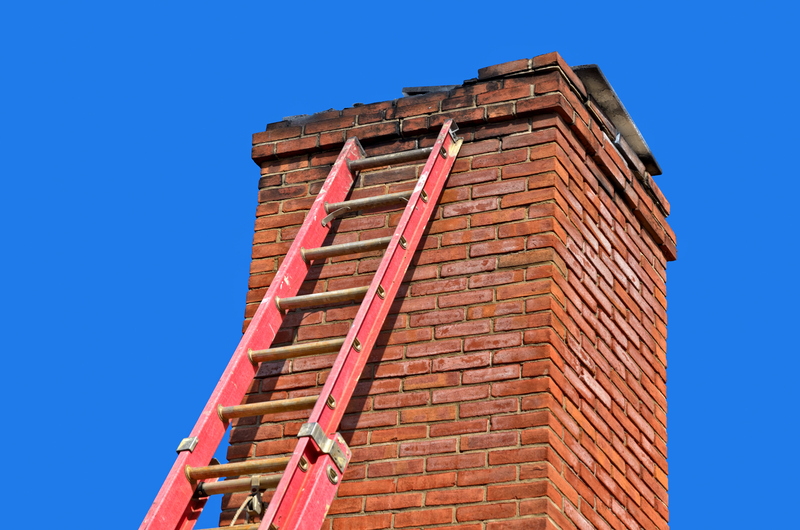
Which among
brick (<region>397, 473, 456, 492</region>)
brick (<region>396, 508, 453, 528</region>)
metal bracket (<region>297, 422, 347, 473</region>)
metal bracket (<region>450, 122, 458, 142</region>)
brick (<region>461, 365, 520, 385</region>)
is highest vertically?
metal bracket (<region>450, 122, 458, 142</region>)

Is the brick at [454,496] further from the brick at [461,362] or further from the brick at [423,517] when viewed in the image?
the brick at [461,362]

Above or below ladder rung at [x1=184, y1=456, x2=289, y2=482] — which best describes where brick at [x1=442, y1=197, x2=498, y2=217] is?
above

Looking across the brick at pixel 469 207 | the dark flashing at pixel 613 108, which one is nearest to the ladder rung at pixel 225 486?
the brick at pixel 469 207

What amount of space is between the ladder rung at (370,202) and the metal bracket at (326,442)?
1573mm

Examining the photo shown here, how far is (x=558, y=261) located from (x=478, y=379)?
705mm

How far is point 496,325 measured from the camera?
5438 mm

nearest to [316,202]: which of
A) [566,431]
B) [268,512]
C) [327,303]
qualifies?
[327,303]

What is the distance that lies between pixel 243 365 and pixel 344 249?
84 cm

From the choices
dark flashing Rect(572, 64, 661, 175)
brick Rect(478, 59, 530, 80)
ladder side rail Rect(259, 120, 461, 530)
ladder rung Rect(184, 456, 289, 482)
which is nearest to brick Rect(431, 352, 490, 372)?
ladder side rail Rect(259, 120, 461, 530)

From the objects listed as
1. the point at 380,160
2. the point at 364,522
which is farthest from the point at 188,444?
the point at 380,160

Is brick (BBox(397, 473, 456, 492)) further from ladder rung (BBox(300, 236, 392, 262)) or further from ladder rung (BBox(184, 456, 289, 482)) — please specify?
ladder rung (BBox(300, 236, 392, 262))

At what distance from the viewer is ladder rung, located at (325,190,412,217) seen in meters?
5.81

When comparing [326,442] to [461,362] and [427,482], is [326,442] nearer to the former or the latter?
[427,482]

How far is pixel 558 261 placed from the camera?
557cm
